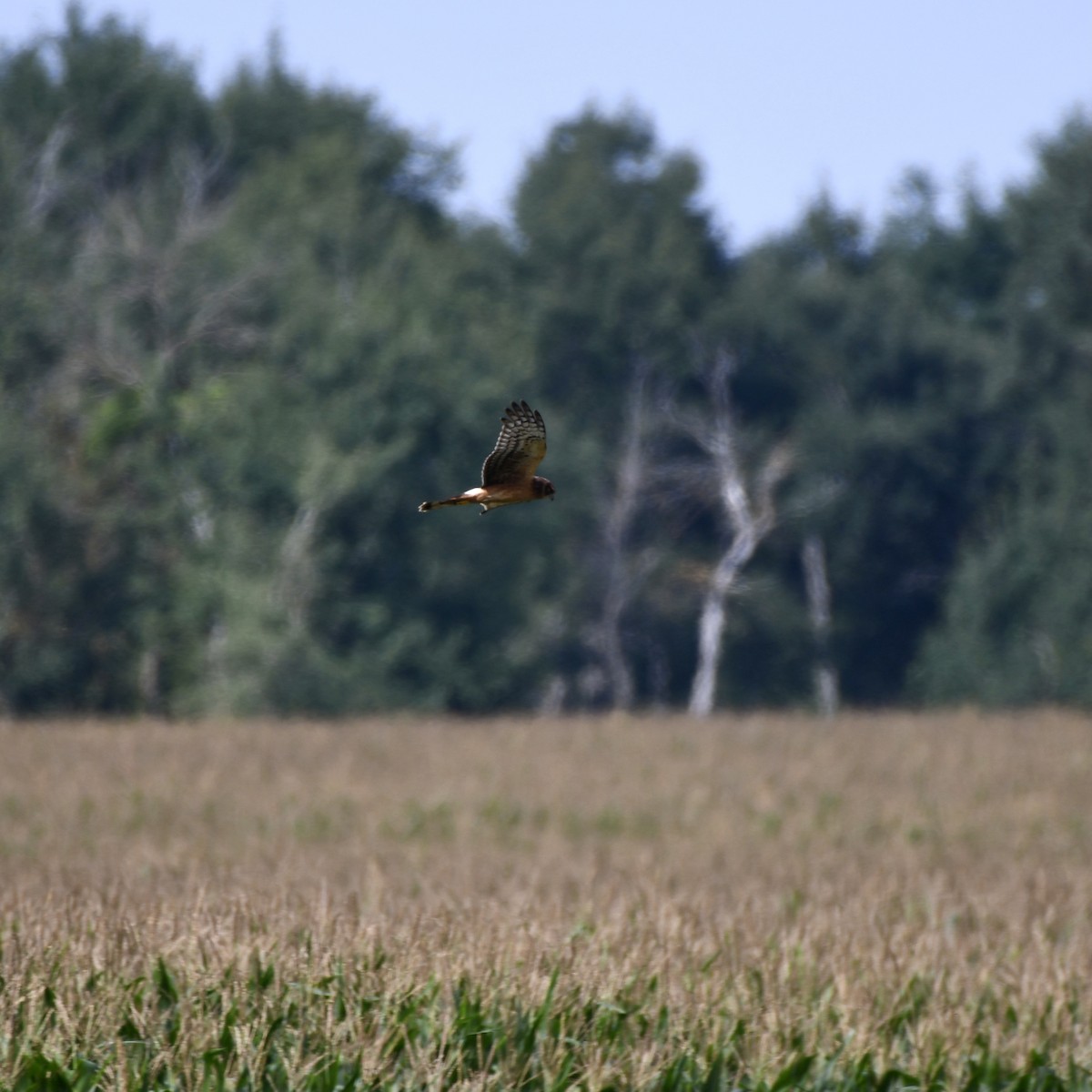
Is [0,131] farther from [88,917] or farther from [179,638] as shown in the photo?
[88,917]

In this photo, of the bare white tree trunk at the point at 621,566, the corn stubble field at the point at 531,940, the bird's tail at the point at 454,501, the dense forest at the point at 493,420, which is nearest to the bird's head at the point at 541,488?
the bird's tail at the point at 454,501

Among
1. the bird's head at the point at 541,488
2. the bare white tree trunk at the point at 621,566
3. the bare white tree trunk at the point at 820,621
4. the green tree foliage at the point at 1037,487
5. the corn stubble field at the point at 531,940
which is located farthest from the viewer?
the bare white tree trunk at the point at 820,621

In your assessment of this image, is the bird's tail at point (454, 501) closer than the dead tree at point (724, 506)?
Yes

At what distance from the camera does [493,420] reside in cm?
3762

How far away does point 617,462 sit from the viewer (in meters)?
45.8

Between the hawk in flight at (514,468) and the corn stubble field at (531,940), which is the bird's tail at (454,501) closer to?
the hawk in flight at (514,468)

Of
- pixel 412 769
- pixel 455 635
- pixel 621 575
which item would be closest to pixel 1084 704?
pixel 621 575

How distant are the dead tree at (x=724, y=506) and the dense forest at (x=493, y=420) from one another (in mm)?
122

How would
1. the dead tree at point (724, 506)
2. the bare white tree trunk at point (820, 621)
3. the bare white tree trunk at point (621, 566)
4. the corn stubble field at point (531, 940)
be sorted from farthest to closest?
the bare white tree trunk at point (820, 621) < the dead tree at point (724, 506) < the bare white tree trunk at point (621, 566) < the corn stubble field at point (531, 940)

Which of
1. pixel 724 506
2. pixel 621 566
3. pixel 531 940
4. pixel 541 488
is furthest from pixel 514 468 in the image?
pixel 724 506

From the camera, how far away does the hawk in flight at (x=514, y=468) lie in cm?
405

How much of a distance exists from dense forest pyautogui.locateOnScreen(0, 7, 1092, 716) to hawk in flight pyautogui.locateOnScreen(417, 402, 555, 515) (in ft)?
98.9

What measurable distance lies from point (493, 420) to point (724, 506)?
10.2 meters

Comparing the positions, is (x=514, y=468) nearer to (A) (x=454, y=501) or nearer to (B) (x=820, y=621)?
(A) (x=454, y=501)
